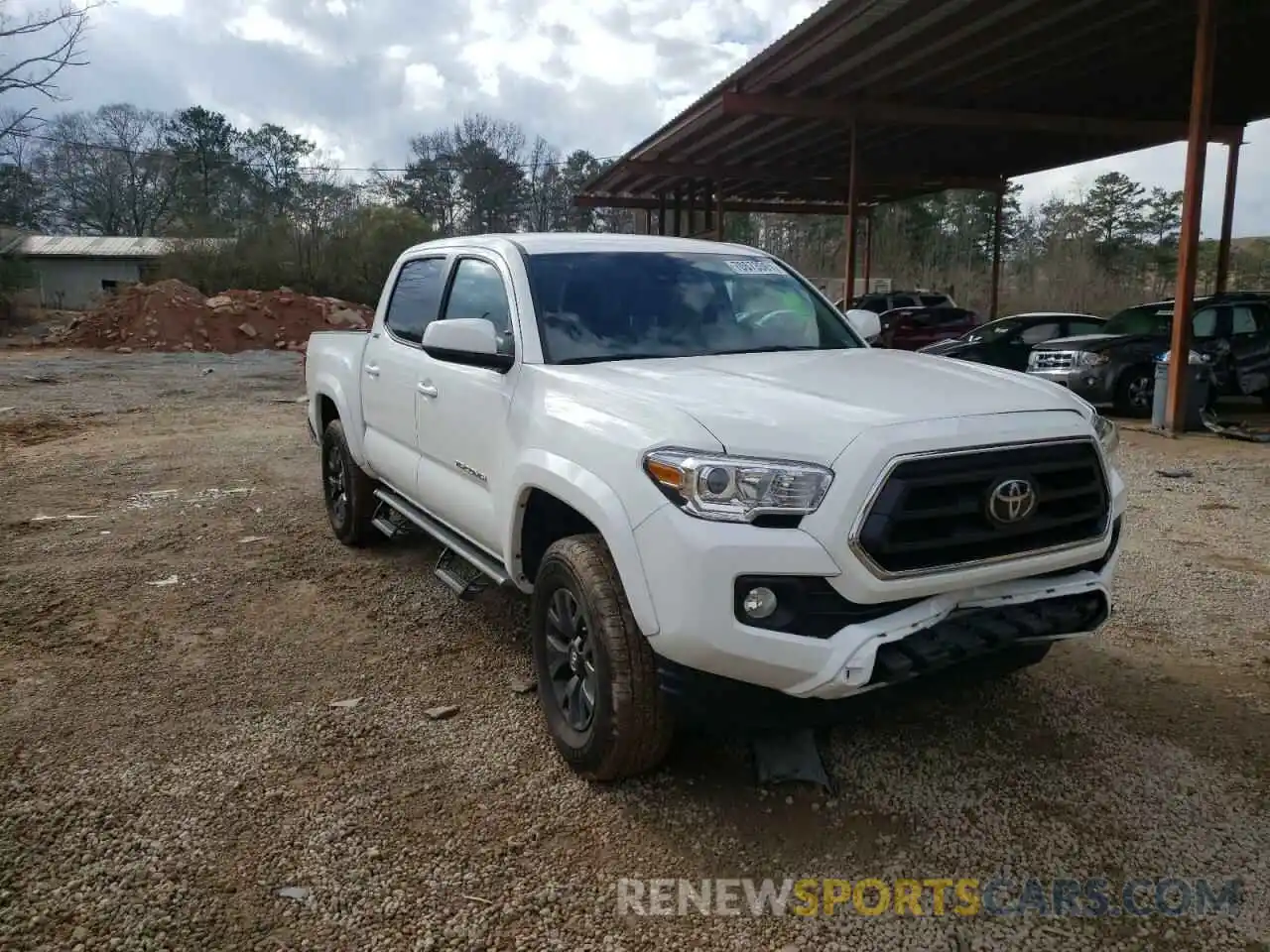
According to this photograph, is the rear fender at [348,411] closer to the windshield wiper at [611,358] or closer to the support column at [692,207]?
the windshield wiper at [611,358]

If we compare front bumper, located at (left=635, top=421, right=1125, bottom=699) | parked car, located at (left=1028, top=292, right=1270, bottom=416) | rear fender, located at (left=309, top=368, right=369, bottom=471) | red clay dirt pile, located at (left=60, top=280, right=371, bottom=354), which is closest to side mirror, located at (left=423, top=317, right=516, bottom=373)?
front bumper, located at (left=635, top=421, right=1125, bottom=699)

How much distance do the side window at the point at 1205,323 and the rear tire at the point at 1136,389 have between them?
906mm

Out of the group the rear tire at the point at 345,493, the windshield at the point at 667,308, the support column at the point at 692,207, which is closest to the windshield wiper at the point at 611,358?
the windshield at the point at 667,308

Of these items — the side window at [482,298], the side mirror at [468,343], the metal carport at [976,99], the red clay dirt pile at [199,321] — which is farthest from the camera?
the red clay dirt pile at [199,321]

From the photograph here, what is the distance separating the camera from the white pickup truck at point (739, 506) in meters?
2.57

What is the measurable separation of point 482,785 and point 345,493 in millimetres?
3252

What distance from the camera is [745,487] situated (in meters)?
2.60

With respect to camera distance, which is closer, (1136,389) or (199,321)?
(1136,389)

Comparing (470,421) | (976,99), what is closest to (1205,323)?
(976,99)

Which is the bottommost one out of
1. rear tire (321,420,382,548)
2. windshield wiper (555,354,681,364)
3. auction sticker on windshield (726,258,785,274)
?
rear tire (321,420,382,548)

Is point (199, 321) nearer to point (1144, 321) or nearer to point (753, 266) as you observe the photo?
point (1144, 321)

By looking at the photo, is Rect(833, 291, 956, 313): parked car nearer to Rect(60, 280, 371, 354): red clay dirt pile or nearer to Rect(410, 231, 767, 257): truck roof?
Rect(60, 280, 371, 354): red clay dirt pile

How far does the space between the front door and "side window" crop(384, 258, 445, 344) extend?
0.61 feet

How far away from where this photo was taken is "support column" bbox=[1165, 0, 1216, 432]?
998cm
